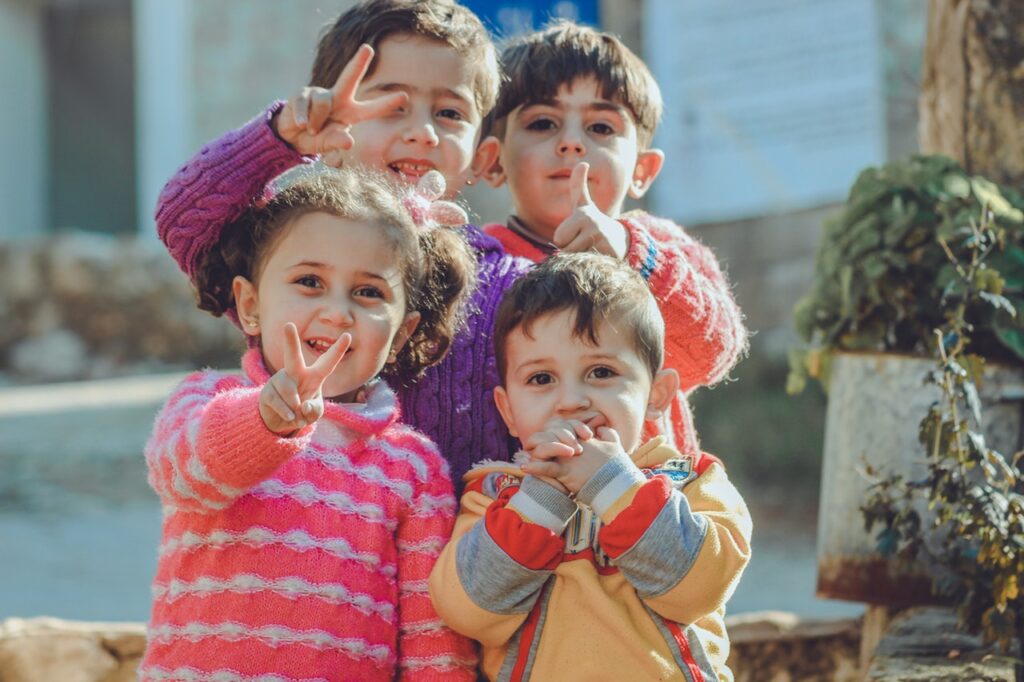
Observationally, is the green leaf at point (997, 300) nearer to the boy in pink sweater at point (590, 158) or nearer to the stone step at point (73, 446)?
the boy in pink sweater at point (590, 158)

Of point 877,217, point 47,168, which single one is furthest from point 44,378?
point 877,217

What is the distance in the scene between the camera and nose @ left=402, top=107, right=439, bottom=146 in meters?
2.35

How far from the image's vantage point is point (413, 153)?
93.7 inches

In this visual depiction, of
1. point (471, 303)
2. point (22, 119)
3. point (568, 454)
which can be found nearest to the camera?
point (568, 454)

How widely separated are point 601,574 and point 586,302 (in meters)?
0.41

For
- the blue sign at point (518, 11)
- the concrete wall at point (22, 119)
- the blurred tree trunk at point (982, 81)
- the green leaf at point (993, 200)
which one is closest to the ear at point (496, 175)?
the green leaf at point (993, 200)

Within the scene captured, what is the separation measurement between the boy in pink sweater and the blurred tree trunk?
1.36 meters

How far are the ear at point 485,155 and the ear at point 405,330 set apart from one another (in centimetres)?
42

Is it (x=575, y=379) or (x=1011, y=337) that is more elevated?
(x=1011, y=337)

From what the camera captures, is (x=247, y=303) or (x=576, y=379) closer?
(x=576, y=379)

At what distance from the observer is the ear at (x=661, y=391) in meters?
2.20

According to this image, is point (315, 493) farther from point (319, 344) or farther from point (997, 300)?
point (997, 300)

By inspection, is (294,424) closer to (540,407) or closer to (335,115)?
(540,407)

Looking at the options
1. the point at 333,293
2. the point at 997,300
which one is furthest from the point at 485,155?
the point at 997,300
